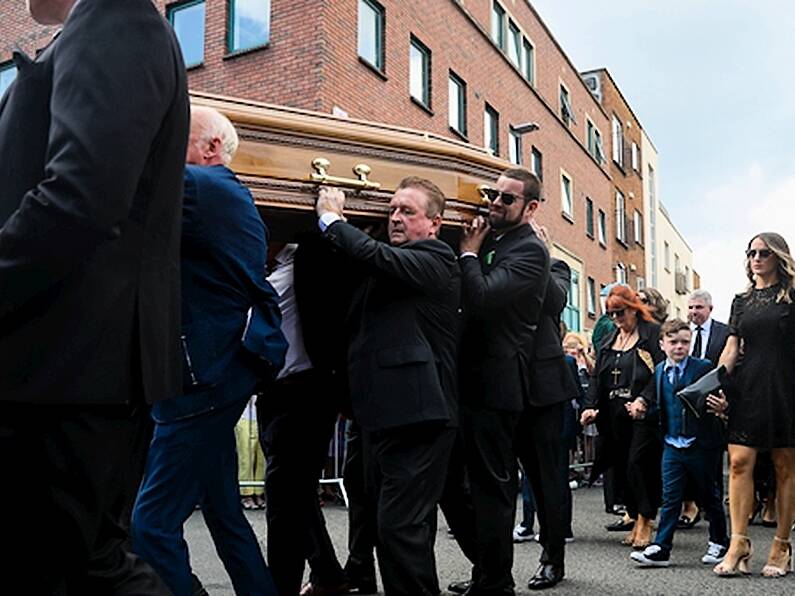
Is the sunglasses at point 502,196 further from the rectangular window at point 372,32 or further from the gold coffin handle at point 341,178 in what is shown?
the rectangular window at point 372,32

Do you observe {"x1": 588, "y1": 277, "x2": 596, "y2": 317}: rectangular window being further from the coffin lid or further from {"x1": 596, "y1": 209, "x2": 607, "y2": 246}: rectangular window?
the coffin lid

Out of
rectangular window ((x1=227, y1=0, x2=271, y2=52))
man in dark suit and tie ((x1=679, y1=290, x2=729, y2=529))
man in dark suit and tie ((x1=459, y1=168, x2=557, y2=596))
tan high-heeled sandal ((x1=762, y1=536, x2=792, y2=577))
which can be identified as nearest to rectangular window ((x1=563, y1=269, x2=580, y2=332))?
rectangular window ((x1=227, y1=0, x2=271, y2=52))

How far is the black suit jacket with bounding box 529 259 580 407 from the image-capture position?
518cm

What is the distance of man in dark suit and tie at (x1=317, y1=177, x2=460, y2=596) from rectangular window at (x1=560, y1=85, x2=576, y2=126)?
84.5ft

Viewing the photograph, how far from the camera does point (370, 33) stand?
1636cm

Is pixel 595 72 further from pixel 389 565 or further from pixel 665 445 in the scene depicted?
pixel 389 565

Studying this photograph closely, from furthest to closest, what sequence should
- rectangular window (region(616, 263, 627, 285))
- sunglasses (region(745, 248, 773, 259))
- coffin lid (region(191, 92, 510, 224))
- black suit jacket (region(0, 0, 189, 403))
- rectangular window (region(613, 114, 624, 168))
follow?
rectangular window (region(613, 114, 624, 168)), rectangular window (region(616, 263, 627, 285)), sunglasses (region(745, 248, 773, 259)), coffin lid (region(191, 92, 510, 224)), black suit jacket (region(0, 0, 189, 403))

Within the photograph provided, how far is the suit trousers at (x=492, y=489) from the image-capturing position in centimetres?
436

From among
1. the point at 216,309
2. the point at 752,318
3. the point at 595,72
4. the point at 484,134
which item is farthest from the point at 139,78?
the point at 595,72

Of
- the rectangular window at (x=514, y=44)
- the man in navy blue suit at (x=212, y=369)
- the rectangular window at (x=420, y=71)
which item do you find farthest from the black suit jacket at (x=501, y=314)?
the rectangular window at (x=514, y=44)

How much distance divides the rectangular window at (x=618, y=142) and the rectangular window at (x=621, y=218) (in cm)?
149

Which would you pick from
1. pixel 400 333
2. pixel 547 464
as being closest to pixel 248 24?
pixel 547 464

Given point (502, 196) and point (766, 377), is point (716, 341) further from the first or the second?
point (502, 196)

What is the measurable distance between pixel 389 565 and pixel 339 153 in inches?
70.7
